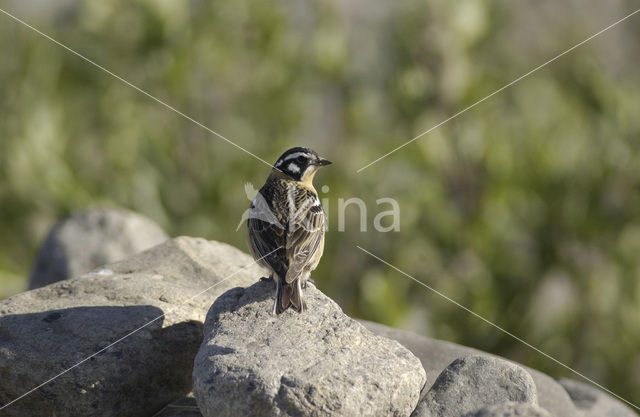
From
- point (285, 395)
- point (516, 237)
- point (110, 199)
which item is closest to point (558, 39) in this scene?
point (516, 237)

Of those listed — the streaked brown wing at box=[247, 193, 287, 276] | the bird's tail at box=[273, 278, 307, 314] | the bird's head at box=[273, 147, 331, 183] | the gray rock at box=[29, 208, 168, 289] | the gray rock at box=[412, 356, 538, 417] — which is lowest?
the gray rock at box=[29, 208, 168, 289]

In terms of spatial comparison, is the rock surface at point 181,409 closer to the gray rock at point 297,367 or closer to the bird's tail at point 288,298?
the gray rock at point 297,367

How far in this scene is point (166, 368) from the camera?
16.1ft

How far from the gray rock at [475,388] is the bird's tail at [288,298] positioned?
3.04ft

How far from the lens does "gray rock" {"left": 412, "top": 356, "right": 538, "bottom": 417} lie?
172 inches

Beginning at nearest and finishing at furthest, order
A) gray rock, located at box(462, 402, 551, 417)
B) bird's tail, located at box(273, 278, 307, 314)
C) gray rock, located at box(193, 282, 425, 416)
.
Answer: gray rock, located at box(462, 402, 551, 417)
gray rock, located at box(193, 282, 425, 416)
bird's tail, located at box(273, 278, 307, 314)

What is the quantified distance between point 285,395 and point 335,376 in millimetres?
296

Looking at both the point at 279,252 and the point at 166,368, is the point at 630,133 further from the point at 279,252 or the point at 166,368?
the point at 166,368

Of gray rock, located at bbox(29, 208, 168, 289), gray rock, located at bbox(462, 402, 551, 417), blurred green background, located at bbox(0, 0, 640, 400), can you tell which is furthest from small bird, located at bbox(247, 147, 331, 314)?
blurred green background, located at bbox(0, 0, 640, 400)

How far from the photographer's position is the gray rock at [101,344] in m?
4.63

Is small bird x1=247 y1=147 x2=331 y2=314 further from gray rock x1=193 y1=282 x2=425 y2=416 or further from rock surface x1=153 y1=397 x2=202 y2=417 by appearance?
rock surface x1=153 y1=397 x2=202 y2=417

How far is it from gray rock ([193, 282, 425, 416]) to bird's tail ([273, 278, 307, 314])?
0.17 feet

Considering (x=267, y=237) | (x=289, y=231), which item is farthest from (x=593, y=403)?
(x=267, y=237)

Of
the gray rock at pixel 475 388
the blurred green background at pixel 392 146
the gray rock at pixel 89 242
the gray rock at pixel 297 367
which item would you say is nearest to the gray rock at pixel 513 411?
the gray rock at pixel 297 367
